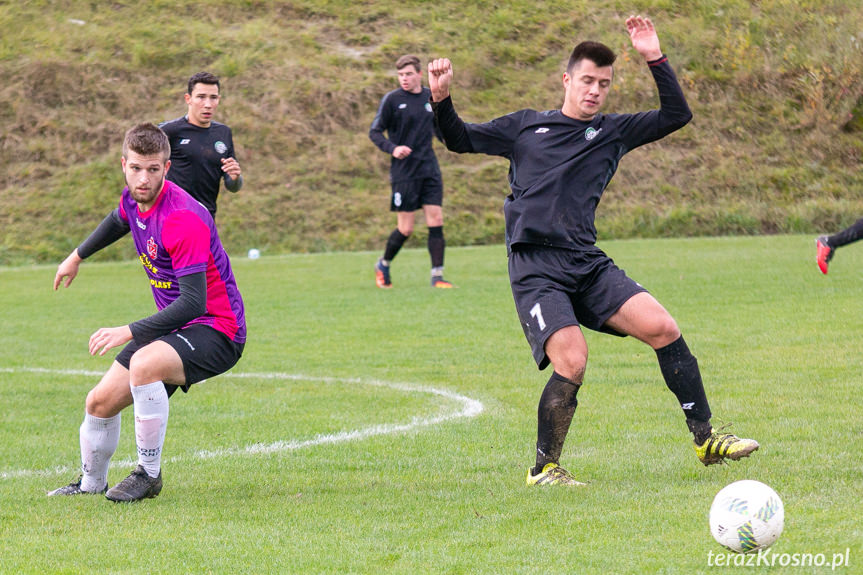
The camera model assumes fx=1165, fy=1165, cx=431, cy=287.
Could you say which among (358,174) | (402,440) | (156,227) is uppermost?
(156,227)

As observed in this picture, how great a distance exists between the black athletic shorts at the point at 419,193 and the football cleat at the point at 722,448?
8.78m

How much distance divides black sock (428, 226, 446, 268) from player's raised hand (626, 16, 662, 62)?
821 cm

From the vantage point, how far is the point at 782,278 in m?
13.3

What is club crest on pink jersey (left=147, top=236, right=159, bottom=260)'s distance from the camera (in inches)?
206

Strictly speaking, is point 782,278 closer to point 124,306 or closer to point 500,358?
point 500,358

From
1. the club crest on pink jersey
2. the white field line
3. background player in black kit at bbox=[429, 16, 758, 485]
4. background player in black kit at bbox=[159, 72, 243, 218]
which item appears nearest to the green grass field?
the white field line

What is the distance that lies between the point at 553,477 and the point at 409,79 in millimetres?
8700

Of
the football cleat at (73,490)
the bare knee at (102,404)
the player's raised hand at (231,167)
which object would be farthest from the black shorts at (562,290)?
the player's raised hand at (231,167)

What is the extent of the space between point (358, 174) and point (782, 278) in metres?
12.5

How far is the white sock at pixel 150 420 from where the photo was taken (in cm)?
505

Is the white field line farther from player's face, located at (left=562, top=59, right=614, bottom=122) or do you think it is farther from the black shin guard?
the black shin guard

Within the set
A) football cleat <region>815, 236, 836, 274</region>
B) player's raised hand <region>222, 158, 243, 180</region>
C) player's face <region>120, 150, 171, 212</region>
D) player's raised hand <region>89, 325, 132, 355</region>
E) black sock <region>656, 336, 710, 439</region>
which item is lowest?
black sock <region>656, 336, 710, 439</region>

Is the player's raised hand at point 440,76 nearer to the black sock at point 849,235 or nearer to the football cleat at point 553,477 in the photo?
the football cleat at point 553,477

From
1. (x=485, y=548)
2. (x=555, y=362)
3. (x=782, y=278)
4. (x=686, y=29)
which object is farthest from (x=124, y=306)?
(x=686, y=29)
